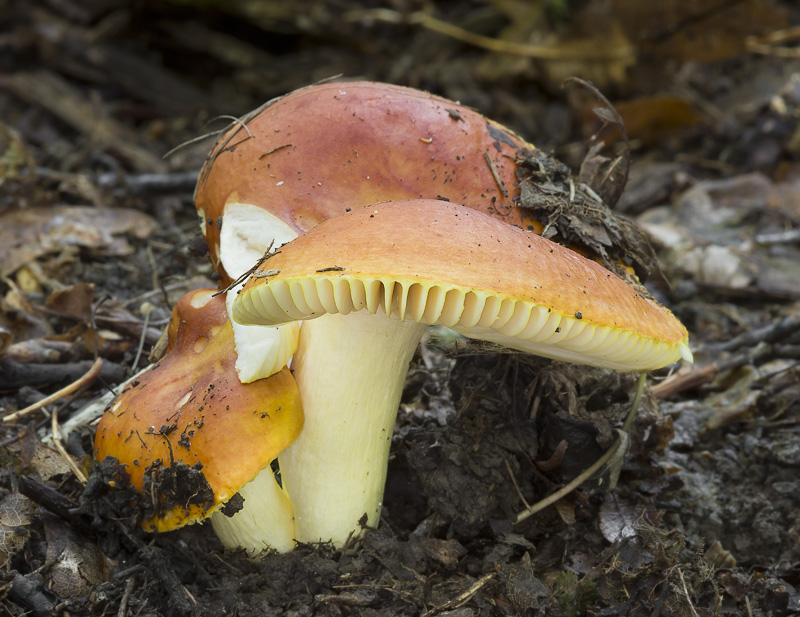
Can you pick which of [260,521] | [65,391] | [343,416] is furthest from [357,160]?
[65,391]

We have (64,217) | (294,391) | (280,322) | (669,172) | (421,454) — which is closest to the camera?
(280,322)

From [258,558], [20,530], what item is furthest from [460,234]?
[20,530]

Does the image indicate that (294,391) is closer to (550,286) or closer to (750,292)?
(550,286)

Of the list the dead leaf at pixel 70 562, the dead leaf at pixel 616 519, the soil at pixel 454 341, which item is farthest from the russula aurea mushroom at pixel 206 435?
the dead leaf at pixel 616 519

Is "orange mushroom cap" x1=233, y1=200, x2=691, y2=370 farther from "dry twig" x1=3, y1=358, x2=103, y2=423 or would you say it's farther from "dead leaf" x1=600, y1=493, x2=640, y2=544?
"dry twig" x1=3, y1=358, x2=103, y2=423

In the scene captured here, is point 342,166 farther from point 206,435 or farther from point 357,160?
point 206,435

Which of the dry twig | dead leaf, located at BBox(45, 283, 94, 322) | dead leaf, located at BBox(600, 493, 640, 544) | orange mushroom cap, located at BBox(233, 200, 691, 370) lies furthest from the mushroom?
dead leaf, located at BBox(45, 283, 94, 322)
